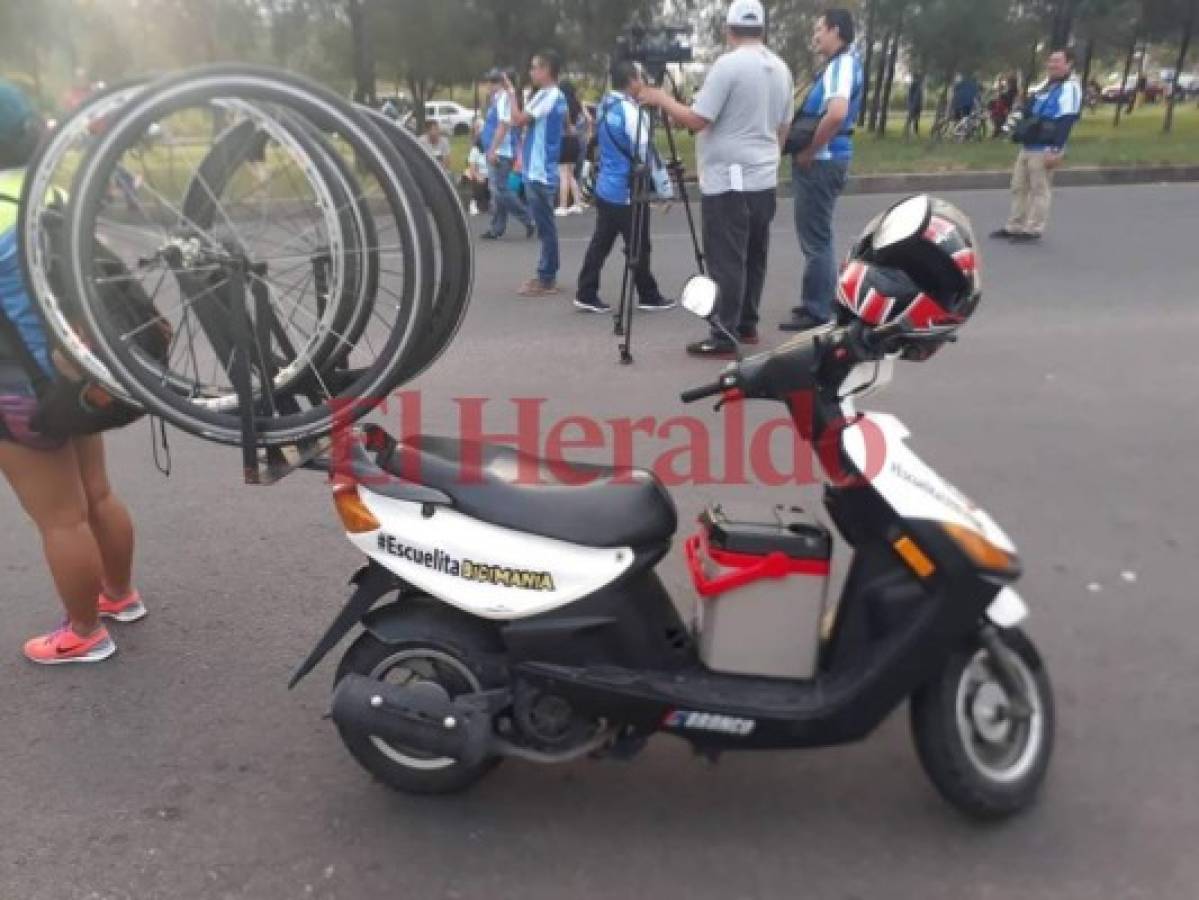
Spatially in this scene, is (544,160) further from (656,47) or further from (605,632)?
(605,632)

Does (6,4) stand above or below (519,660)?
above

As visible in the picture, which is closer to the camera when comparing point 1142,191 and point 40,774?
point 40,774

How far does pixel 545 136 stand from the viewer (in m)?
8.42

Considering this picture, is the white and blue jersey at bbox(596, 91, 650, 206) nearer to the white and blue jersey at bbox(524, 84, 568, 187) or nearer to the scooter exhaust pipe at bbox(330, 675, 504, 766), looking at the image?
the white and blue jersey at bbox(524, 84, 568, 187)

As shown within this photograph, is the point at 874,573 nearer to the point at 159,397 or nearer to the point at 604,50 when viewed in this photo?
the point at 159,397

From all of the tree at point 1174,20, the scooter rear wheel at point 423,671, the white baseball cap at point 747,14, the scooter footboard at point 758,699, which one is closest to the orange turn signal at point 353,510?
the scooter rear wheel at point 423,671

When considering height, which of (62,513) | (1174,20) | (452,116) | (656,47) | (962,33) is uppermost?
(1174,20)

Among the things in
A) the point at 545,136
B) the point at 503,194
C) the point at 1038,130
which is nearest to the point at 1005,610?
the point at 545,136

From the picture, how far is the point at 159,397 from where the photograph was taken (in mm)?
2359

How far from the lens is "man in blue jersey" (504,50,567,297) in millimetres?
8055

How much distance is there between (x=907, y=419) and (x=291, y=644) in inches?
125

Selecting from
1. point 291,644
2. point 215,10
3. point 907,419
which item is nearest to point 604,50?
point 215,10

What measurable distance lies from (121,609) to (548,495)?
1.79 metres

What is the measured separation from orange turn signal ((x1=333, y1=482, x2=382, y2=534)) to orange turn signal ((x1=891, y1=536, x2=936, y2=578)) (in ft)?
3.83
